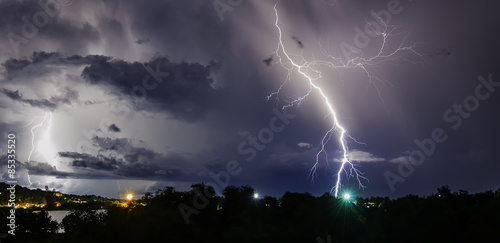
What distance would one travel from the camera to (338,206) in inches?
1364

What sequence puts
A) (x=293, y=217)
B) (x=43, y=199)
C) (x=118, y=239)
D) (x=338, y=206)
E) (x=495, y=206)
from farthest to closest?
1. (x=43, y=199)
2. (x=338, y=206)
3. (x=293, y=217)
4. (x=118, y=239)
5. (x=495, y=206)

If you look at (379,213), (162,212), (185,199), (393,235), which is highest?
(185,199)

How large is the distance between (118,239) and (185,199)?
7.88 meters

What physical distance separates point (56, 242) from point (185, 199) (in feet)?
39.4

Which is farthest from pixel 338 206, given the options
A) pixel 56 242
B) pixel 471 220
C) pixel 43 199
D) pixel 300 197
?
pixel 43 199

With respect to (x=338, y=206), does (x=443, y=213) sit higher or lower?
lower

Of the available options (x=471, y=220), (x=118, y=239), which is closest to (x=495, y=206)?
(x=471, y=220)

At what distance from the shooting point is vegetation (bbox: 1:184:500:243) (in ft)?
88.2

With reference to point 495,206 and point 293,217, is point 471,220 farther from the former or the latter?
point 293,217

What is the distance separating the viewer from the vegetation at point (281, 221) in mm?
26875

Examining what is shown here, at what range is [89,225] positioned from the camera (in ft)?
104

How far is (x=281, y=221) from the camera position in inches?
1249

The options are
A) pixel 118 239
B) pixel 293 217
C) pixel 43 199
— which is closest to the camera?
pixel 118 239

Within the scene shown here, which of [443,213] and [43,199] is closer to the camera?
[443,213]
